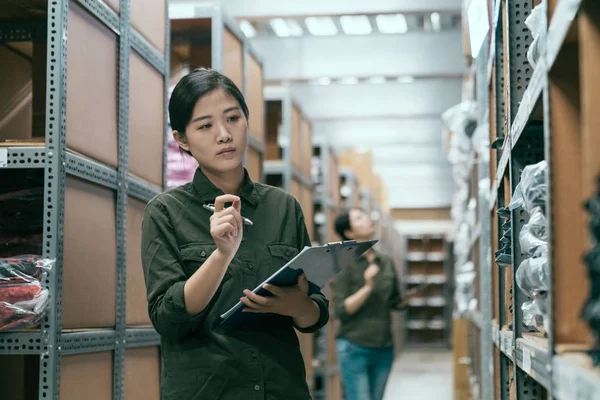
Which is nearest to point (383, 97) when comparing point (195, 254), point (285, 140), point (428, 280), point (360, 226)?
point (285, 140)

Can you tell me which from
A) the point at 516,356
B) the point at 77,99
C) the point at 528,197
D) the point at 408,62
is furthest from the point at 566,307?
the point at 408,62

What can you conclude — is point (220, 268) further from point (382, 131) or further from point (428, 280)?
point (428, 280)

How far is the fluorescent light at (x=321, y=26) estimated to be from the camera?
1043 centimetres

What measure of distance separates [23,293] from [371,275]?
374 centimetres

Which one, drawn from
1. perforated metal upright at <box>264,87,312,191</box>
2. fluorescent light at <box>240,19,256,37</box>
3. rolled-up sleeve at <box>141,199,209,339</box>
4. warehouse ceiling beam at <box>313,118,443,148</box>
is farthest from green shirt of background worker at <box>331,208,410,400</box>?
warehouse ceiling beam at <box>313,118,443,148</box>

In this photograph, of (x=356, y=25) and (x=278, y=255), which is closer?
(x=278, y=255)

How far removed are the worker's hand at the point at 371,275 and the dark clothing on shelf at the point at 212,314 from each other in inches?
155

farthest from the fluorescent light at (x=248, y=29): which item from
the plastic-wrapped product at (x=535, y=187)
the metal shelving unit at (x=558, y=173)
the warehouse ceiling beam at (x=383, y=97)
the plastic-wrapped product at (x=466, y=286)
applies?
the plastic-wrapped product at (x=535, y=187)

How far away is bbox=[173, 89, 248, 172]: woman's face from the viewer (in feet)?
7.39

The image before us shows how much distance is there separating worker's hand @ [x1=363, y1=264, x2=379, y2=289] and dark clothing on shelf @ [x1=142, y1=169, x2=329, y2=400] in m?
3.94

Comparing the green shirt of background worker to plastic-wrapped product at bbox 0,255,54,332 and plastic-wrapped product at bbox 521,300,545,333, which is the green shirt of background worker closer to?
plastic-wrapped product at bbox 0,255,54,332

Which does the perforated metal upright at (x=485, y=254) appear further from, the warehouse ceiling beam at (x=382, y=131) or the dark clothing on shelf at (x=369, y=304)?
the warehouse ceiling beam at (x=382, y=131)

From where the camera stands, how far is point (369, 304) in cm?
619

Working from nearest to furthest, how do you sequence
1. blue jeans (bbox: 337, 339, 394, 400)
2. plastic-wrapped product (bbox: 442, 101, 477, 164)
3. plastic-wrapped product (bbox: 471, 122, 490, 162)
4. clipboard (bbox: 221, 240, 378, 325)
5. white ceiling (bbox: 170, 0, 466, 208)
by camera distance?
clipboard (bbox: 221, 240, 378, 325) < plastic-wrapped product (bbox: 471, 122, 490, 162) < plastic-wrapped product (bbox: 442, 101, 477, 164) < blue jeans (bbox: 337, 339, 394, 400) < white ceiling (bbox: 170, 0, 466, 208)
